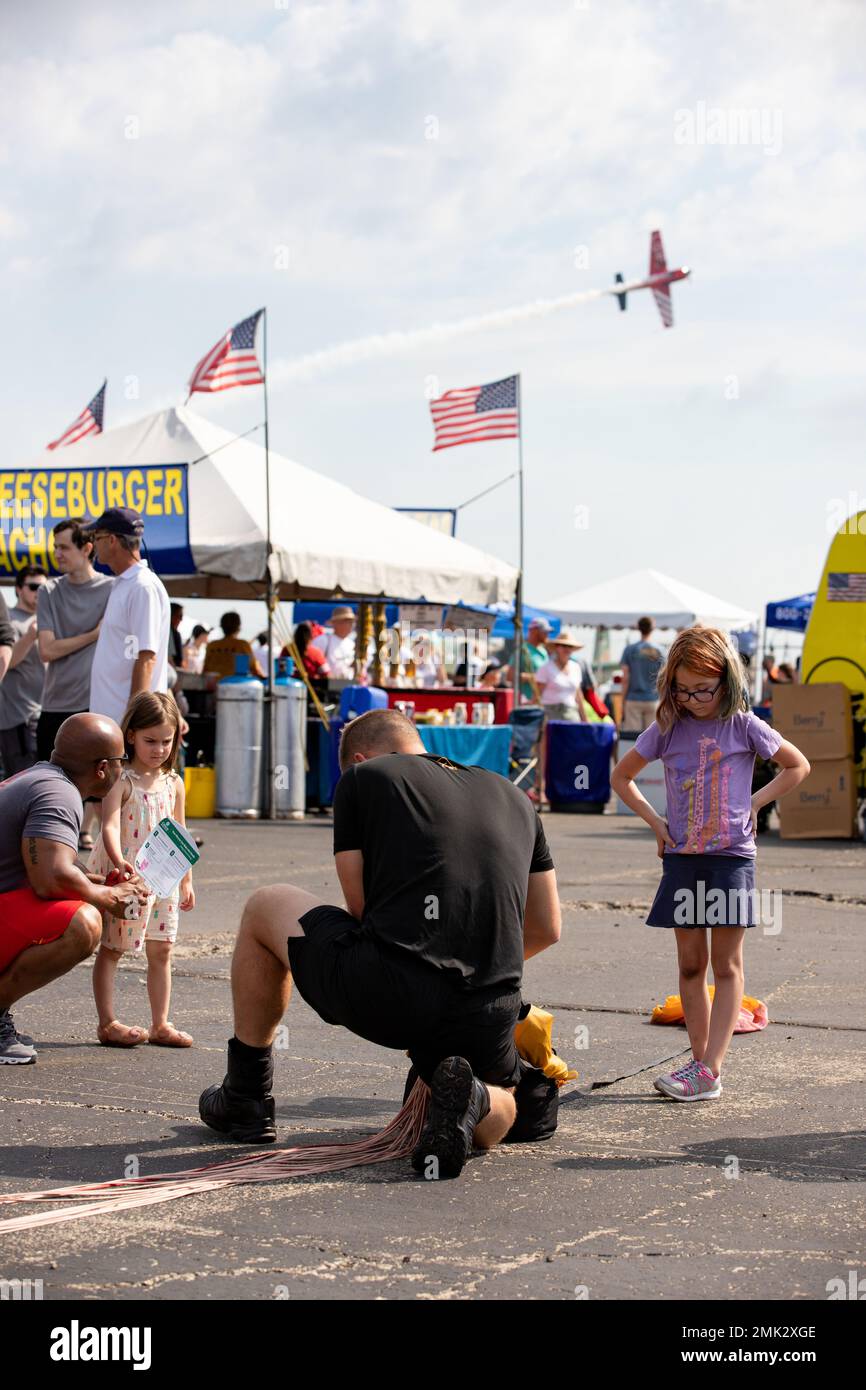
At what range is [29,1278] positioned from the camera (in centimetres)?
342

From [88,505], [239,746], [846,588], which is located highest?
[88,505]

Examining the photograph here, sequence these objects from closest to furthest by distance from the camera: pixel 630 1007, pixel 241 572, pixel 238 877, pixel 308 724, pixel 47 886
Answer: pixel 47 886
pixel 630 1007
pixel 238 877
pixel 241 572
pixel 308 724

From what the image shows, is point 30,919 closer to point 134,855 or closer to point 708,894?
point 134,855

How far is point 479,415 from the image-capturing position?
20.7 metres

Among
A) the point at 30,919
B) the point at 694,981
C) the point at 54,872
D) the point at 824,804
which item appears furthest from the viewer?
the point at 824,804

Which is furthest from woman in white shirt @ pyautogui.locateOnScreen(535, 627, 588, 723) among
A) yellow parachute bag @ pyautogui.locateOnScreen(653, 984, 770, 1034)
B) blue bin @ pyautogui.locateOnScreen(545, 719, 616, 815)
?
yellow parachute bag @ pyautogui.locateOnScreen(653, 984, 770, 1034)

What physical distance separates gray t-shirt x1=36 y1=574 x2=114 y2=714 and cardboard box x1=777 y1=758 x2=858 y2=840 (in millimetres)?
8523

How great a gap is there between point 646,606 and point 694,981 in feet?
87.8

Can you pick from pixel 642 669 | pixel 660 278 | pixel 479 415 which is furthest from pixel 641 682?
pixel 660 278

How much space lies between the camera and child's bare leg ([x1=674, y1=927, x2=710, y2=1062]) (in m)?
5.52

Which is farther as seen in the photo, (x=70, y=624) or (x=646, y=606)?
(x=646, y=606)

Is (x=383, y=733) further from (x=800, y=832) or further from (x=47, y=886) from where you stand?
Result: (x=800, y=832)
